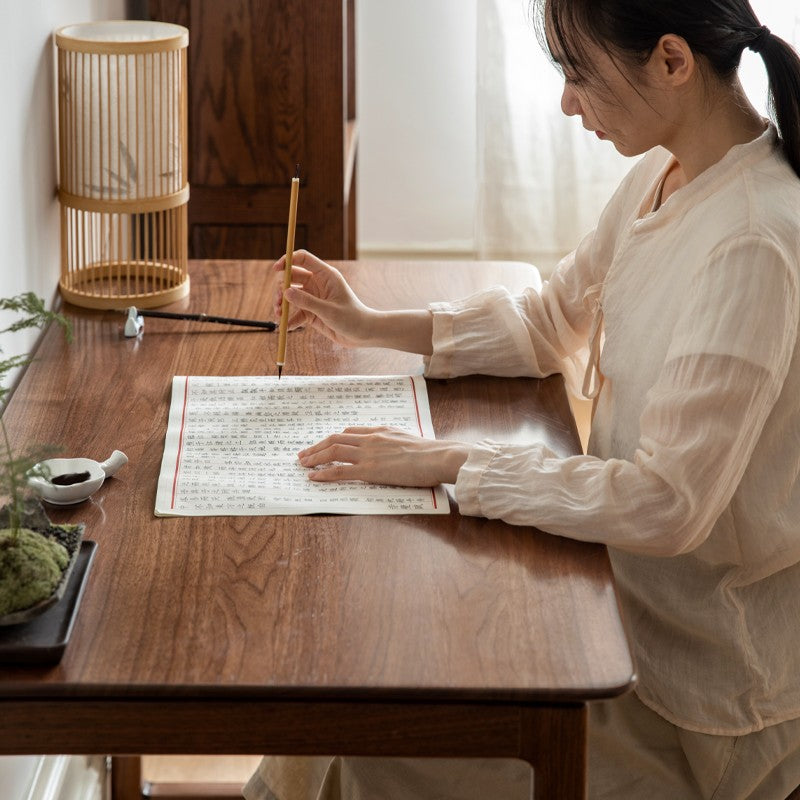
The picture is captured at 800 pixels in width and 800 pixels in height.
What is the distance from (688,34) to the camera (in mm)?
1092

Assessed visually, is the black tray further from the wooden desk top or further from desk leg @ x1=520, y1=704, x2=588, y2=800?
desk leg @ x1=520, y1=704, x2=588, y2=800

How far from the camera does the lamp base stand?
5.20 feet

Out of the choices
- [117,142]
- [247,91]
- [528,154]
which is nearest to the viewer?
[117,142]

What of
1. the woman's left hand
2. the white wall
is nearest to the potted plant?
the woman's left hand

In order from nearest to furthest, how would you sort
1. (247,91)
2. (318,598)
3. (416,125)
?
(318,598), (247,91), (416,125)

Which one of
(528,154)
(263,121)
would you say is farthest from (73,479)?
(528,154)

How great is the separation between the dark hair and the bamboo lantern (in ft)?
1.98

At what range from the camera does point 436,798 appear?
1.20m

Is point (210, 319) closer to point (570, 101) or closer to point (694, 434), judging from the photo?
point (570, 101)

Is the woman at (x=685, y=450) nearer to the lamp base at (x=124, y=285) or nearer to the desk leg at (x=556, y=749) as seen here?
the desk leg at (x=556, y=749)

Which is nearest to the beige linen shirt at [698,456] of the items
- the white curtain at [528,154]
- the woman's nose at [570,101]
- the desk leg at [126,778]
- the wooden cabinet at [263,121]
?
the woman's nose at [570,101]

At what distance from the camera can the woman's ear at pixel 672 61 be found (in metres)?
1.09

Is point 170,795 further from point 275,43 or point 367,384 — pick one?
point 275,43

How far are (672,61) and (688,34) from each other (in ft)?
0.10
